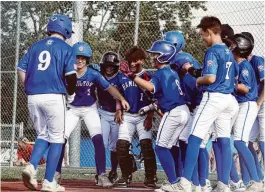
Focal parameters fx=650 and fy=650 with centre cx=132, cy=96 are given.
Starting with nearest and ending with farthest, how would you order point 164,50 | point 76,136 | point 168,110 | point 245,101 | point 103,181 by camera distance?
point 168,110
point 164,50
point 245,101
point 103,181
point 76,136

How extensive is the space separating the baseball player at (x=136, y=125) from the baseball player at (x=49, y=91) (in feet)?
6.37

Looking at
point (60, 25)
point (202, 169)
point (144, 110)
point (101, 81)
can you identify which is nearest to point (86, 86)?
point (101, 81)

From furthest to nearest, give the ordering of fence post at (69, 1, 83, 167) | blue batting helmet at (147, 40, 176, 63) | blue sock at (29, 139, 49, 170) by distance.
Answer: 1. fence post at (69, 1, 83, 167)
2. blue batting helmet at (147, 40, 176, 63)
3. blue sock at (29, 139, 49, 170)

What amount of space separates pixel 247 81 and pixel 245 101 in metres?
0.30

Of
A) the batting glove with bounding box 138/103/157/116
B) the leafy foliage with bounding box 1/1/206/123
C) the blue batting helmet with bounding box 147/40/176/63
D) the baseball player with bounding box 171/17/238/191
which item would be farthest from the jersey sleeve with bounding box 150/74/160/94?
the leafy foliage with bounding box 1/1/206/123

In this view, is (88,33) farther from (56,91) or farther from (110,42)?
(56,91)

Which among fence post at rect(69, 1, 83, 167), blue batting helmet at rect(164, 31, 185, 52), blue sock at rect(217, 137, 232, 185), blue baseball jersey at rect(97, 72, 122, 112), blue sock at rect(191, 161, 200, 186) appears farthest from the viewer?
fence post at rect(69, 1, 83, 167)

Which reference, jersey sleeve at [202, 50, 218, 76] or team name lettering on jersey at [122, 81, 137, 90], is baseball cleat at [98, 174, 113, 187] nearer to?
team name lettering on jersey at [122, 81, 137, 90]

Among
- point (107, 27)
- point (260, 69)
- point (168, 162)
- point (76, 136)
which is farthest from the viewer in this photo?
point (107, 27)

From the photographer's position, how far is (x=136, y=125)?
31.4 feet

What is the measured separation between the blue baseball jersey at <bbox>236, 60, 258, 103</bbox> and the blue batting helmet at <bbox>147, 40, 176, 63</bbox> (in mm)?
929

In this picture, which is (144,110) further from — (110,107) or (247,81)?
(247,81)

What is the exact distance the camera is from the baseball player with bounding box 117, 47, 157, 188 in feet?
30.6

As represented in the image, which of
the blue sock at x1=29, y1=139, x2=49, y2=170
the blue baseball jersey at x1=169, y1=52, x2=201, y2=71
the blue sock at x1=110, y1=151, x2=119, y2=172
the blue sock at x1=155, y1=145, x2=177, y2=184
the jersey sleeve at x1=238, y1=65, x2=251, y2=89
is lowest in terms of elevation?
the blue sock at x1=110, y1=151, x2=119, y2=172
